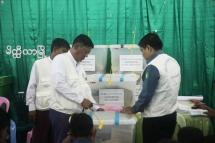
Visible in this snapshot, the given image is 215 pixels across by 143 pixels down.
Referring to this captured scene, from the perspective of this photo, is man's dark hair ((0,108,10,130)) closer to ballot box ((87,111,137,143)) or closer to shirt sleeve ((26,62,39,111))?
ballot box ((87,111,137,143))

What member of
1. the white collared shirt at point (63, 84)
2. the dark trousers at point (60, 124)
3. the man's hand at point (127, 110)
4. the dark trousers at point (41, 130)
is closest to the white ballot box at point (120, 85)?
the man's hand at point (127, 110)

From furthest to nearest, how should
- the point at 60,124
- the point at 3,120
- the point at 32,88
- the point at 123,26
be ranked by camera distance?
1. the point at 123,26
2. the point at 32,88
3. the point at 60,124
4. the point at 3,120

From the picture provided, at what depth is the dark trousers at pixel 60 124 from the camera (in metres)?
2.71

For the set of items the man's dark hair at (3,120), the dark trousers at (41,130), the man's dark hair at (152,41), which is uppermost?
the man's dark hair at (152,41)

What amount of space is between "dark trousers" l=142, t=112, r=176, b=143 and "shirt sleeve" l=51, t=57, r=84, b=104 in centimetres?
60

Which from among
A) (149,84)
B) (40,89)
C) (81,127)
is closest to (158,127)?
(149,84)

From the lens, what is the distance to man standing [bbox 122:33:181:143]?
2650mm

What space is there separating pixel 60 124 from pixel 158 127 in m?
0.80

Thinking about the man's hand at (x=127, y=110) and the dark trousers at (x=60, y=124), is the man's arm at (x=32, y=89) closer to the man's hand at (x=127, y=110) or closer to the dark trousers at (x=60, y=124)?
the dark trousers at (x=60, y=124)

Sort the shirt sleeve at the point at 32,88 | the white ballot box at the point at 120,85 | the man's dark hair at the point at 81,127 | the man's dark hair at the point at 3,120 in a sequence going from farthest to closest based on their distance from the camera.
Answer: the shirt sleeve at the point at 32,88 → the white ballot box at the point at 120,85 → the man's dark hair at the point at 81,127 → the man's dark hair at the point at 3,120

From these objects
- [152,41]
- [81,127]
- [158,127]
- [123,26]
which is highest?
[123,26]

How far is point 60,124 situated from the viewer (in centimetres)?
273

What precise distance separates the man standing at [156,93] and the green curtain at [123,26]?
1.38 metres

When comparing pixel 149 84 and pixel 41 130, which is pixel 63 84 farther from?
pixel 41 130
